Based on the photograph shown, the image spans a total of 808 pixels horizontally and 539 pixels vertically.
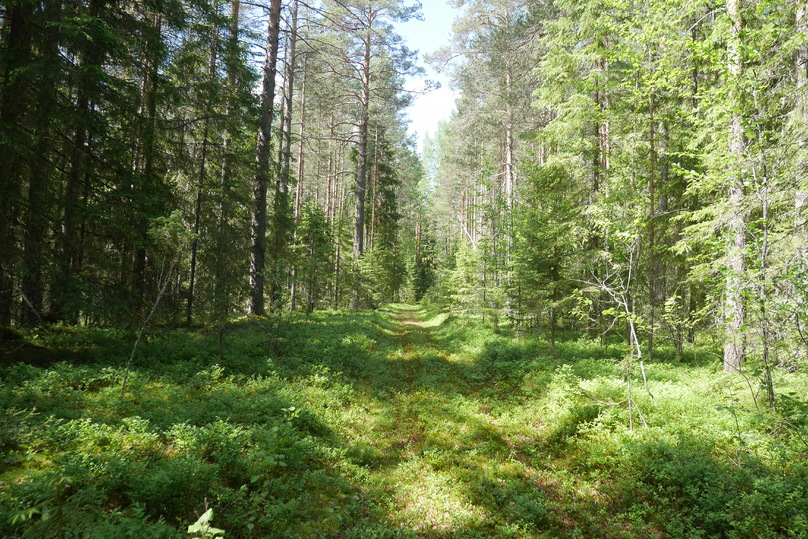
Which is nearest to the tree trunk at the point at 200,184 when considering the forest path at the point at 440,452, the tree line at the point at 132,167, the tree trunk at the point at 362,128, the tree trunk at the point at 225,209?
the tree line at the point at 132,167

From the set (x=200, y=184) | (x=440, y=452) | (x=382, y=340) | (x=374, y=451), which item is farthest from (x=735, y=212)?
(x=200, y=184)

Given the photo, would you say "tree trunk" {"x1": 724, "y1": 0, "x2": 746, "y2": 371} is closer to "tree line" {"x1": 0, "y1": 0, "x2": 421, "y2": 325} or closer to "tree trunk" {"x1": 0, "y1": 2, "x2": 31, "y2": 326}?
"tree line" {"x1": 0, "y1": 0, "x2": 421, "y2": 325}

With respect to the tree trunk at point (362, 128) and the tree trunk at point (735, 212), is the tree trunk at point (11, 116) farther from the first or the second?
the tree trunk at point (362, 128)

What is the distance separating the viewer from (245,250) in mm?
11664

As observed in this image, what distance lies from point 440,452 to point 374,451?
3.91 feet

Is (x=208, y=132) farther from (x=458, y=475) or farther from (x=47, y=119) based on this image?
(x=458, y=475)

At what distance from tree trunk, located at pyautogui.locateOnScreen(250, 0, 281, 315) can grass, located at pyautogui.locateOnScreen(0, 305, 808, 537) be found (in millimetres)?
5346

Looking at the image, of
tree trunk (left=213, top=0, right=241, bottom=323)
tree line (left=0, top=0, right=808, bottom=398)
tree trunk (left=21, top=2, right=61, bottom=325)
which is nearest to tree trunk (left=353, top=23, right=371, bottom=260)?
tree line (left=0, top=0, right=808, bottom=398)

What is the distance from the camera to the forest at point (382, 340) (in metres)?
4.32

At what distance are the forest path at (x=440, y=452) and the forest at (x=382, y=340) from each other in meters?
0.05

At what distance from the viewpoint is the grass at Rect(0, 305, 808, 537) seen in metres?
3.83

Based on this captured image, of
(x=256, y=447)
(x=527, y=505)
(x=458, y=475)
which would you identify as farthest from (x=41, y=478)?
(x=527, y=505)

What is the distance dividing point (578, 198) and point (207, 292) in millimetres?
13193

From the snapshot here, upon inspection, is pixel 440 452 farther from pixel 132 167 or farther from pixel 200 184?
pixel 132 167
